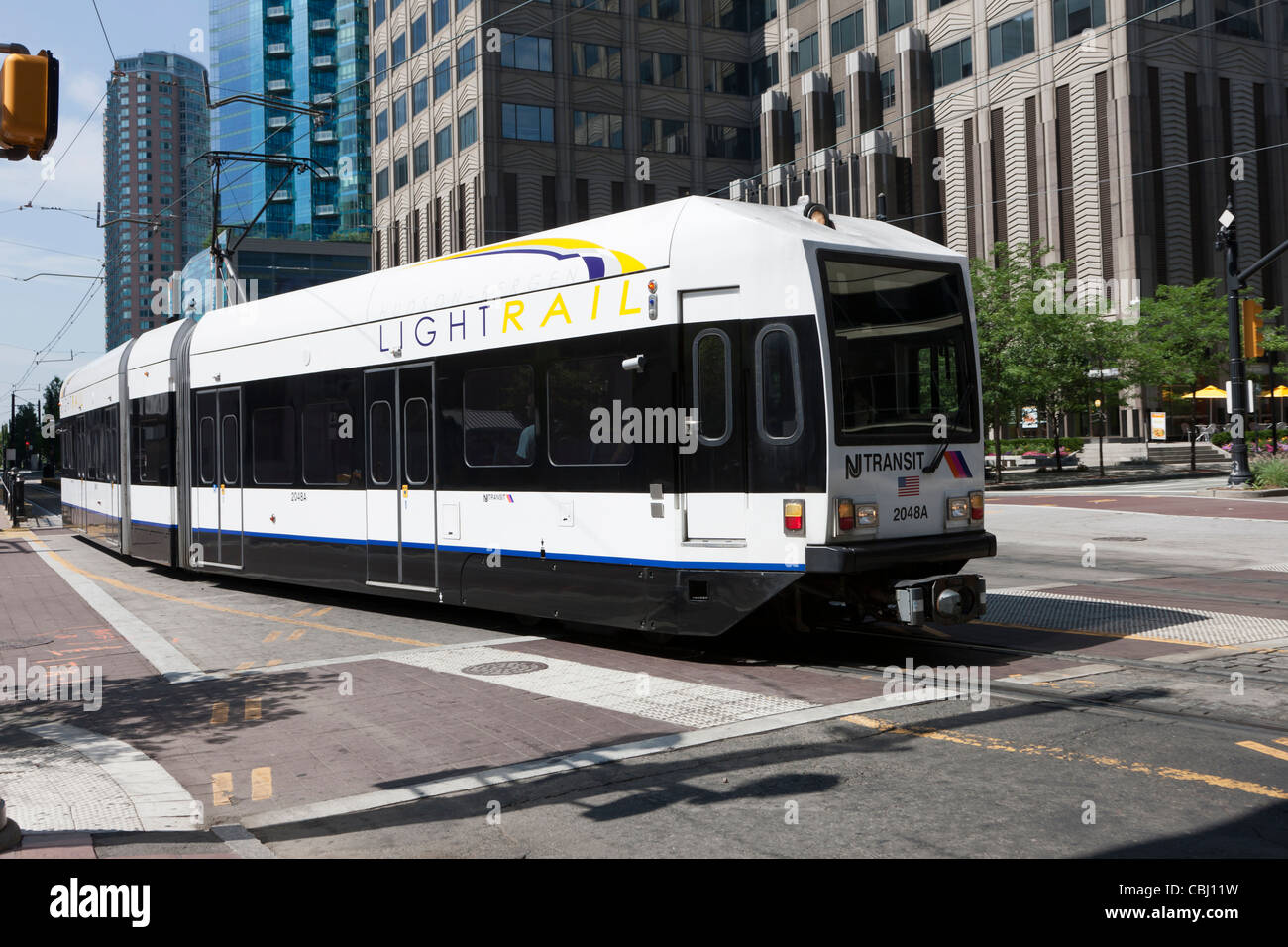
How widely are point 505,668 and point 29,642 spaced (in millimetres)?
5271

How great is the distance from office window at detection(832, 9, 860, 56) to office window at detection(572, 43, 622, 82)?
483 inches

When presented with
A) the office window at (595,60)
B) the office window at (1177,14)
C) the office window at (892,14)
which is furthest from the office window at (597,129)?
the office window at (1177,14)

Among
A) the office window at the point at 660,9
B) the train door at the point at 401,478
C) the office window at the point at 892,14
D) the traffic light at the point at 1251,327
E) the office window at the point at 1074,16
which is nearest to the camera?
the train door at the point at 401,478

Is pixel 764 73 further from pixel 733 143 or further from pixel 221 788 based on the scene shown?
pixel 221 788

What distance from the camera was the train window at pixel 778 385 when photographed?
8.34 metres

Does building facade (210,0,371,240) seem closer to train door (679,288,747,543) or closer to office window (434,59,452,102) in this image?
office window (434,59,452,102)

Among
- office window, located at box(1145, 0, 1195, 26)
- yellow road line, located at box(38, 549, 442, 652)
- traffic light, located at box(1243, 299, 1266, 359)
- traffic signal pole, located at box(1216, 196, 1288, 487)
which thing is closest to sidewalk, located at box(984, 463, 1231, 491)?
traffic signal pole, located at box(1216, 196, 1288, 487)

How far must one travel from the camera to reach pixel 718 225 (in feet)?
28.5

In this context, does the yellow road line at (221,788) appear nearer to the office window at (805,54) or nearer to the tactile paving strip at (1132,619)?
the tactile paving strip at (1132,619)

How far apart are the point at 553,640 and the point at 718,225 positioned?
163 inches

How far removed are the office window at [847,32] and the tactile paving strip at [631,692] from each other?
200 ft
